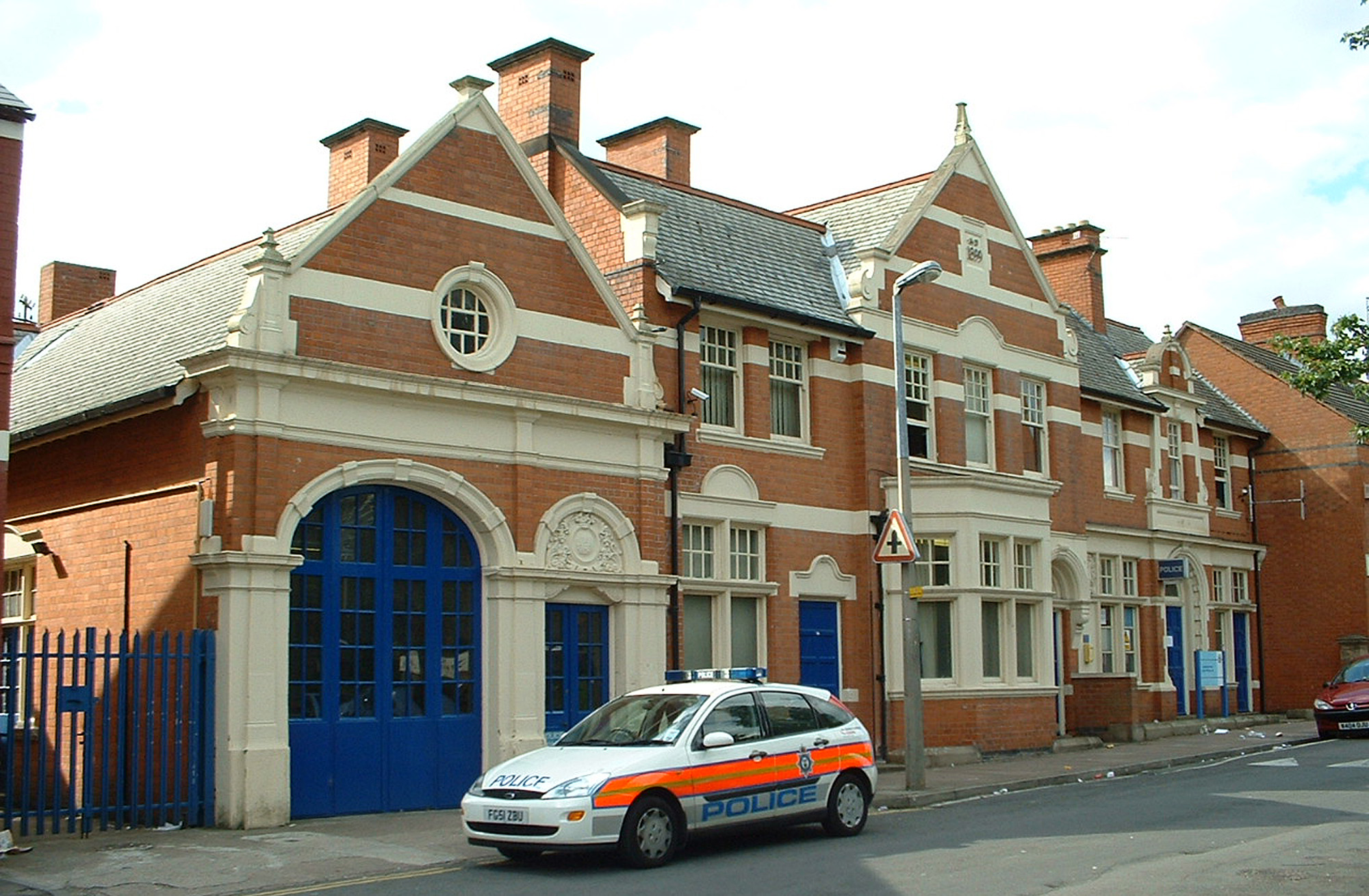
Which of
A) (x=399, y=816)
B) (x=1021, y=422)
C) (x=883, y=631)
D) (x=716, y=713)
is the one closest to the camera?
(x=716, y=713)

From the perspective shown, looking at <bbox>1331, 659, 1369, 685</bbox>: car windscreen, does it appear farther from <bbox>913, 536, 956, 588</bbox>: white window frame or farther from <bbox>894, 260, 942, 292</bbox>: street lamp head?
<bbox>894, 260, 942, 292</bbox>: street lamp head

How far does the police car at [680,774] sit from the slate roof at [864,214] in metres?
11.0

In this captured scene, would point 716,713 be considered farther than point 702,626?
No

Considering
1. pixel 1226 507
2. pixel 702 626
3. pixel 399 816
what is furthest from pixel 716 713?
pixel 1226 507

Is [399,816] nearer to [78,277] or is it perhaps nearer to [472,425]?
[472,425]

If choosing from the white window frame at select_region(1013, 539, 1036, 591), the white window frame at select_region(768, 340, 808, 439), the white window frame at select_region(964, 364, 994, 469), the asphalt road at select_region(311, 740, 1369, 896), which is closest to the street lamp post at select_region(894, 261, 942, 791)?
the asphalt road at select_region(311, 740, 1369, 896)

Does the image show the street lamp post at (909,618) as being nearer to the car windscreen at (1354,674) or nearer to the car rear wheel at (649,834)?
the car rear wheel at (649,834)

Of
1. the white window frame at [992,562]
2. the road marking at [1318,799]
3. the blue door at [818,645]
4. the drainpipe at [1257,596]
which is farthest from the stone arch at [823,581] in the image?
the drainpipe at [1257,596]

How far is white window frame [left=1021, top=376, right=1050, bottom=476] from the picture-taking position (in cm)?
2634

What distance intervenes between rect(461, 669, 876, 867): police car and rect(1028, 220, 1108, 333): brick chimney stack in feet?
67.5

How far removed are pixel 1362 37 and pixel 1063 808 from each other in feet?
28.1

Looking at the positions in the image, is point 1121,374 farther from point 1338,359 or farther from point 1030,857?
point 1030,857

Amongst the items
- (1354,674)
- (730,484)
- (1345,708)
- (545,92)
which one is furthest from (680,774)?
(1354,674)

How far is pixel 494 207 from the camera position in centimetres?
1816
